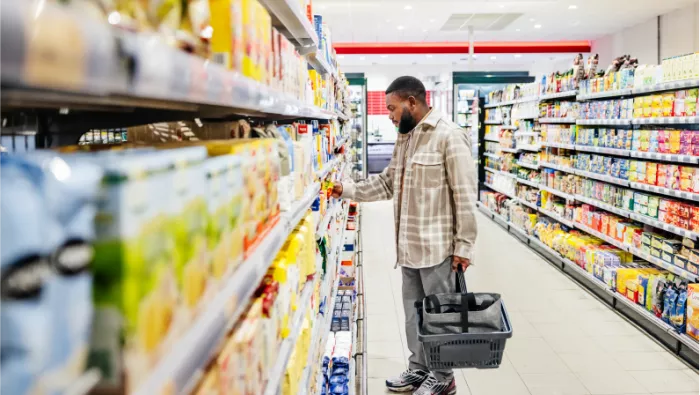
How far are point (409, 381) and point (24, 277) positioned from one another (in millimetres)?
3378

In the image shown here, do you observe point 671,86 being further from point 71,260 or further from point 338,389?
point 71,260

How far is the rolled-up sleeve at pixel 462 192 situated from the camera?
10.7 feet

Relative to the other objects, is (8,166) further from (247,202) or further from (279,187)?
(279,187)

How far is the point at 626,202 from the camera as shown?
5.38 m

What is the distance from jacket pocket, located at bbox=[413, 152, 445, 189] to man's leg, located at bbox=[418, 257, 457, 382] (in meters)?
A: 0.45

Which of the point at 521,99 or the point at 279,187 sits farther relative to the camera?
the point at 521,99

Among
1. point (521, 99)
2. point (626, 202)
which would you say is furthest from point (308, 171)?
point (521, 99)

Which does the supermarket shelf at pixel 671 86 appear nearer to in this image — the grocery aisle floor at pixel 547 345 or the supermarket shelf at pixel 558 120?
the supermarket shelf at pixel 558 120

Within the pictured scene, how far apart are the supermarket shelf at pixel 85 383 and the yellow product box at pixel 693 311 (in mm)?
4174

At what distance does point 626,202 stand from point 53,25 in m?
5.63

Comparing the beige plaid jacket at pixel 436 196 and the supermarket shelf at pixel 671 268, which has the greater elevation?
the beige plaid jacket at pixel 436 196

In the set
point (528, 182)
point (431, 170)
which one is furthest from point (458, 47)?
point (431, 170)

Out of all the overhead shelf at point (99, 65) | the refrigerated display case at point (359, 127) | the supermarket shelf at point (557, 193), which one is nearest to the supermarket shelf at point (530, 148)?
the supermarket shelf at point (557, 193)

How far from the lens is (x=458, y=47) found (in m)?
16.5
